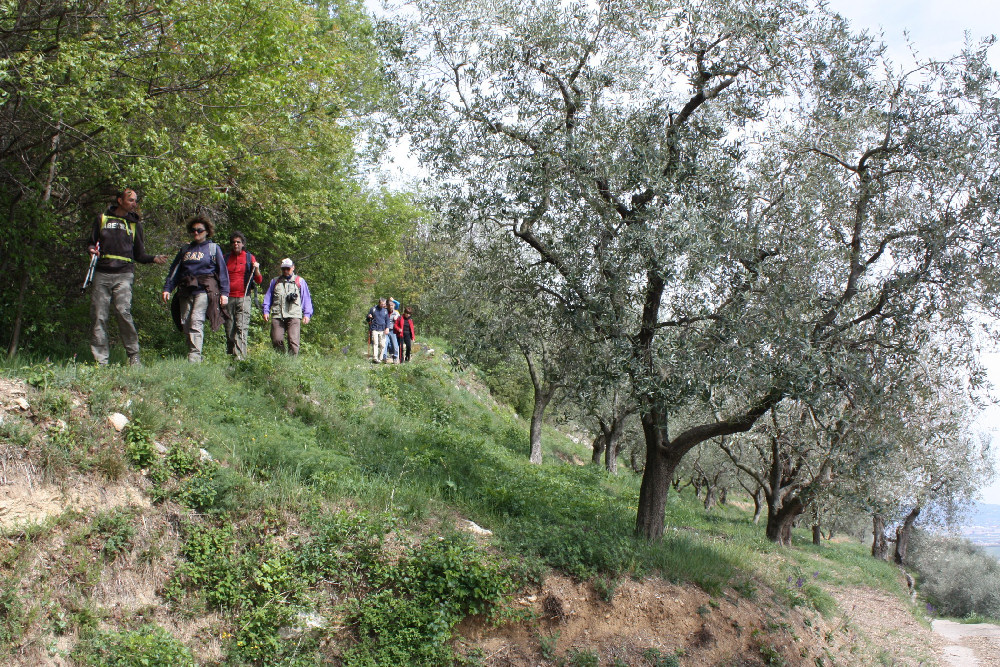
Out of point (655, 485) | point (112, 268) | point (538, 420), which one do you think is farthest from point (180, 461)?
point (538, 420)

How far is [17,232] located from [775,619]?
468 inches

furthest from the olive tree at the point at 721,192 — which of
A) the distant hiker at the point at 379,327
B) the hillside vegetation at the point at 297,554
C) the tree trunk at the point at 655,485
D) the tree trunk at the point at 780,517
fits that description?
the tree trunk at the point at 780,517

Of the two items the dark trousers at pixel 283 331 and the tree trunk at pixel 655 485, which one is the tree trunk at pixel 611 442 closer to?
the tree trunk at pixel 655 485

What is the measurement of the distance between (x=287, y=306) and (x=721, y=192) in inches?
301

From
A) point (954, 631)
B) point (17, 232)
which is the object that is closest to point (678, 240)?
point (17, 232)

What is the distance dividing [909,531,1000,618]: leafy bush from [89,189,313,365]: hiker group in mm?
34340

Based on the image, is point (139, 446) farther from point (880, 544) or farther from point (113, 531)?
point (880, 544)

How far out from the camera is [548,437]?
27.1 metres

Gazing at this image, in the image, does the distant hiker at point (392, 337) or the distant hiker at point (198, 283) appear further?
the distant hiker at point (392, 337)

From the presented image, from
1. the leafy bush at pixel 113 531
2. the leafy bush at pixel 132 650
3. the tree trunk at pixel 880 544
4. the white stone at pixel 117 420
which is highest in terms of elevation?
the white stone at pixel 117 420

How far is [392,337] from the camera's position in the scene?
18.8 metres

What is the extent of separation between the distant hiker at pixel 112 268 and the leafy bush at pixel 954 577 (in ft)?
121

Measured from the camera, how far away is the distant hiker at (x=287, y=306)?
1141cm

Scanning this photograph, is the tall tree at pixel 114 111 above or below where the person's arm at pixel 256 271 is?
above
